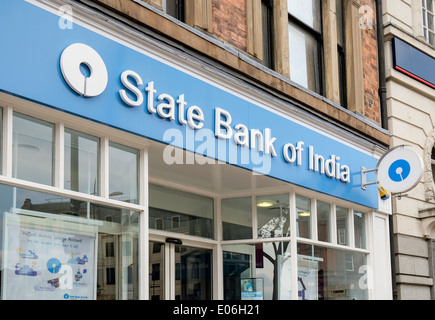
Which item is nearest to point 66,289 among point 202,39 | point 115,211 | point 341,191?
point 115,211

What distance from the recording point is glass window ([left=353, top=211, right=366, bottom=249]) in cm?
1198

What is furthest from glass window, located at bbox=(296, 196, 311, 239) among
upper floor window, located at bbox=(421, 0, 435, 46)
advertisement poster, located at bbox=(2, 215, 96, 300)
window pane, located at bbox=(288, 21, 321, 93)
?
upper floor window, located at bbox=(421, 0, 435, 46)

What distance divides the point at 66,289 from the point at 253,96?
409 cm

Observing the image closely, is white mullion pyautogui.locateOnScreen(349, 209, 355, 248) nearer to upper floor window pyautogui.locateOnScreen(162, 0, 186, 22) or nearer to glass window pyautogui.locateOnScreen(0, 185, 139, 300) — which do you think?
upper floor window pyautogui.locateOnScreen(162, 0, 186, 22)

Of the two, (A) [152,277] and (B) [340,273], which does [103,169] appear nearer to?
(A) [152,277]

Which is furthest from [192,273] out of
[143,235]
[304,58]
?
[304,58]

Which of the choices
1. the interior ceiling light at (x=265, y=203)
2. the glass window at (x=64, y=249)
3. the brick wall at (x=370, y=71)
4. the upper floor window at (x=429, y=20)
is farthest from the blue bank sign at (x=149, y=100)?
the upper floor window at (x=429, y=20)

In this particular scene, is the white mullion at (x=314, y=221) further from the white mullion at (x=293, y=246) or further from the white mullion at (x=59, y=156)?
the white mullion at (x=59, y=156)

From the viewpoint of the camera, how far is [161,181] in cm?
952

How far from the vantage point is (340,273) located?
1137 cm

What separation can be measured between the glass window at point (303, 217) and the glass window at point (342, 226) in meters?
0.95

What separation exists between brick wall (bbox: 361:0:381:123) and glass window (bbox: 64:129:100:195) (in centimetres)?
667

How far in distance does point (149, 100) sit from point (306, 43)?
4914mm

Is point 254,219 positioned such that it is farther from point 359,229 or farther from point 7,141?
point 7,141
